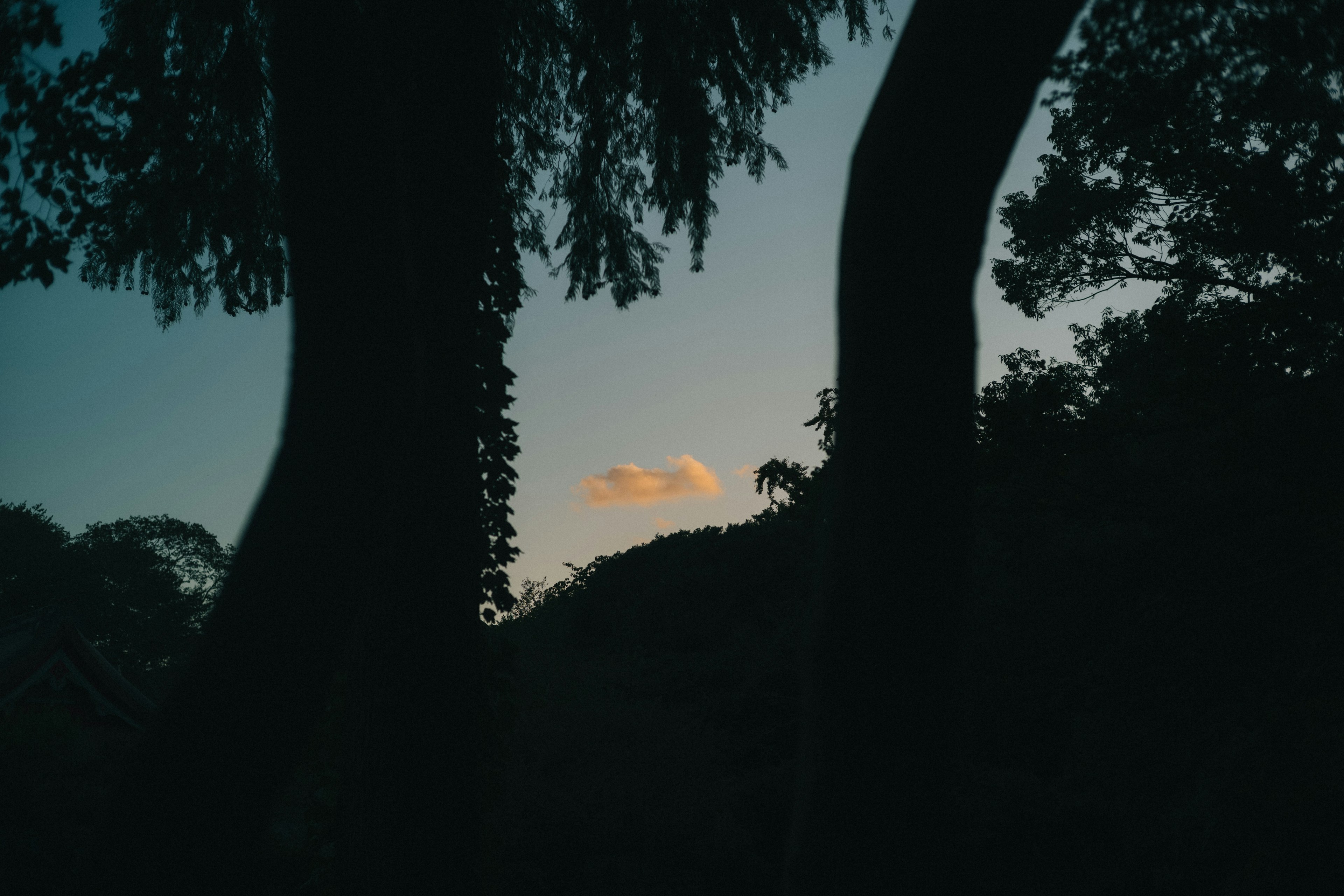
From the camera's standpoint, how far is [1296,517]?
6262 mm

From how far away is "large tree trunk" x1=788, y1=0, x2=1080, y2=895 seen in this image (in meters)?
2.07

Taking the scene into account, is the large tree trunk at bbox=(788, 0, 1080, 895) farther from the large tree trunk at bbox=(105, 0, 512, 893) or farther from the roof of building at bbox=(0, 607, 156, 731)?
the roof of building at bbox=(0, 607, 156, 731)

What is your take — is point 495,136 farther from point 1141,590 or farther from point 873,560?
point 1141,590

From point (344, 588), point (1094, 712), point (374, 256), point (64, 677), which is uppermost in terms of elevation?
point (374, 256)

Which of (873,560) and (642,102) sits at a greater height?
(642,102)

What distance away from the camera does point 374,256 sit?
2676mm

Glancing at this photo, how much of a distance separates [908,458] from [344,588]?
172cm

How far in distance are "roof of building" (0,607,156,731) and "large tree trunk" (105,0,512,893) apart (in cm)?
1513

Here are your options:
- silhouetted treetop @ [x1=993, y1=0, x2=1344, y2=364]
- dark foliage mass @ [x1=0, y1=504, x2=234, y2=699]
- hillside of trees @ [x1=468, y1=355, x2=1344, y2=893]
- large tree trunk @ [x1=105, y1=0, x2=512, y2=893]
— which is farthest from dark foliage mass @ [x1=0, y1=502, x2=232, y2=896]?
silhouetted treetop @ [x1=993, y1=0, x2=1344, y2=364]

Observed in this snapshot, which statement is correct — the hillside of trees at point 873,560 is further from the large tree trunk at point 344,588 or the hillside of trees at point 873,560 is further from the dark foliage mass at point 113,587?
the dark foliage mass at point 113,587

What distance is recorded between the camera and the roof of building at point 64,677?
49.3 feet

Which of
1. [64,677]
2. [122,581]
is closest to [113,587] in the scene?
[122,581]

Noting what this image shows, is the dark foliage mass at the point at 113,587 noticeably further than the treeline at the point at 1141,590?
Yes

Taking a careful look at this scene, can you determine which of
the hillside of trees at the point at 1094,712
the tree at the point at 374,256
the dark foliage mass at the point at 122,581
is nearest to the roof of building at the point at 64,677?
the dark foliage mass at the point at 122,581
